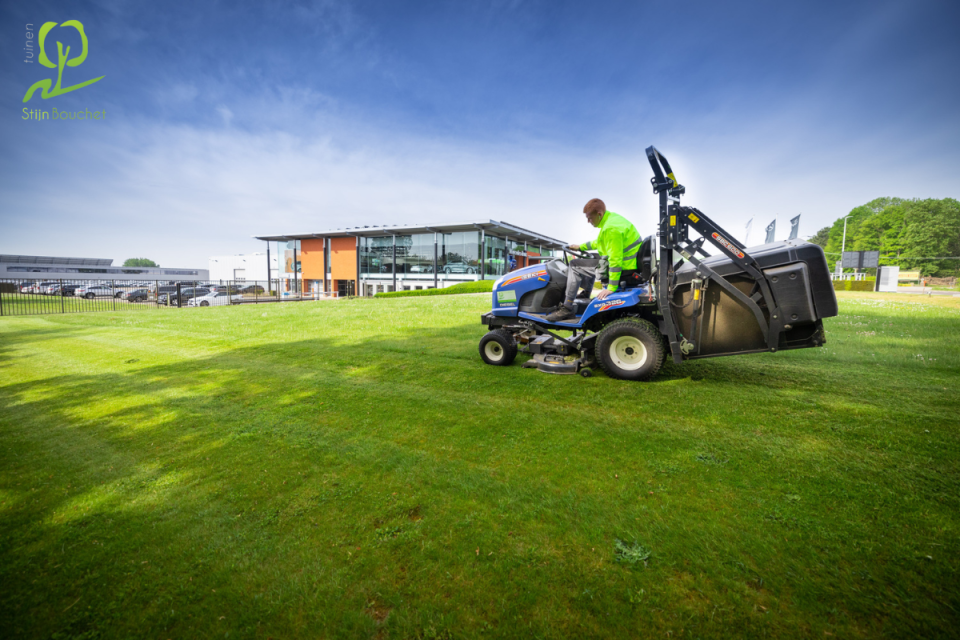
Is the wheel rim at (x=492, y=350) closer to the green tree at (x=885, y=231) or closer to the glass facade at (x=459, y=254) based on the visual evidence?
the glass facade at (x=459, y=254)

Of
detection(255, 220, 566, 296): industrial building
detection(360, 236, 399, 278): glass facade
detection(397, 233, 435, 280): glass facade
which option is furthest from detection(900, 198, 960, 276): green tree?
detection(360, 236, 399, 278): glass facade

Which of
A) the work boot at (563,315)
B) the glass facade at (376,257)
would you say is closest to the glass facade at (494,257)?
the glass facade at (376,257)

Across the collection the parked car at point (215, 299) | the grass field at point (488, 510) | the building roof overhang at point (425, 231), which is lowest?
the grass field at point (488, 510)

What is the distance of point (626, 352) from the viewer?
211 inches

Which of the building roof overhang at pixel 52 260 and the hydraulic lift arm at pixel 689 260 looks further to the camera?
the building roof overhang at pixel 52 260

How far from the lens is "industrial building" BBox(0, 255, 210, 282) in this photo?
68938 mm

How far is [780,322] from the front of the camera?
450 cm

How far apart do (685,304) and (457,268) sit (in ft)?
121

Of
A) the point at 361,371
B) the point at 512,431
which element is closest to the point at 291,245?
the point at 361,371

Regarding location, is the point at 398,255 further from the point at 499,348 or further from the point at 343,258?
the point at 499,348

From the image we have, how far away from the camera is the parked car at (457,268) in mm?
40906

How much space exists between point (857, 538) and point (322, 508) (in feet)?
10.3

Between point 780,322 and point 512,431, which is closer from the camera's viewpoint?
point 512,431

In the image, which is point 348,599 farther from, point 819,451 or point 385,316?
point 385,316
